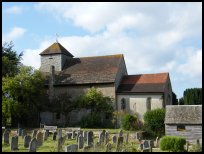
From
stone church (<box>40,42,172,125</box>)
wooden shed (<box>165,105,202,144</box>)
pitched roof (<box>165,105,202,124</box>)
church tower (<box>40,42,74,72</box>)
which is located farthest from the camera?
church tower (<box>40,42,74,72</box>)

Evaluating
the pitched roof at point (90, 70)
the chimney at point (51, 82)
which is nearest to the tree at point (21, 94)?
the chimney at point (51, 82)

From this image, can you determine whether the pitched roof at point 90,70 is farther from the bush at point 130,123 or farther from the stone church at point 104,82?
the bush at point 130,123

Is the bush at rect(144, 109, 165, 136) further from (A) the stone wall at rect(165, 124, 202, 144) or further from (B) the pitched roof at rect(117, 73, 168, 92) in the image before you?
(B) the pitched roof at rect(117, 73, 168, 92)

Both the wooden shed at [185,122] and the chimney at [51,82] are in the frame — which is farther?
the chimney at [51,82]

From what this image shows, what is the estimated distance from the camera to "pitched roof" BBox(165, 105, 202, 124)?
103 ft

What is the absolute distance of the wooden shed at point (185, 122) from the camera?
31141 millimetres

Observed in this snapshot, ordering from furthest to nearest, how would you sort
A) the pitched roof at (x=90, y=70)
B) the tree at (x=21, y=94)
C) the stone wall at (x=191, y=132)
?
the pitched roof at (x=90, y=70), the tree at (x=21, y=94), the stone wall at (x=191, y=132)

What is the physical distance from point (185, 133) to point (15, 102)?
19.2m

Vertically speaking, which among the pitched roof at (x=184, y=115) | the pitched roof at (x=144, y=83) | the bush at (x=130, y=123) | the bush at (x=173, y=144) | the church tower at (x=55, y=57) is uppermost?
the church tower at (x=55, y=57)

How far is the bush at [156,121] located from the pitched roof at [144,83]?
5214 mm

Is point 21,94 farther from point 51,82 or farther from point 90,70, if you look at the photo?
point 90,70

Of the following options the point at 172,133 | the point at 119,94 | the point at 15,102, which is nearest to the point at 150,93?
the point at 119,94

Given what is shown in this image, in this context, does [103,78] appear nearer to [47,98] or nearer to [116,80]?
[116,80]

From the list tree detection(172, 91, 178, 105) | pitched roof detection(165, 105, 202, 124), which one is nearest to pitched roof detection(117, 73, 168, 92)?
tree detection(172, 91, 178, 105)
